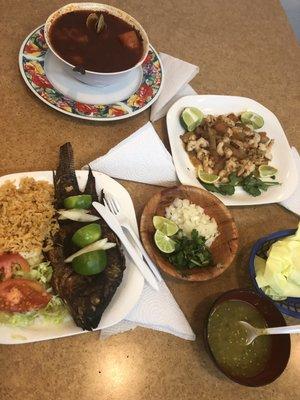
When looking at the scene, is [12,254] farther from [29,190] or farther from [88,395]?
[88,395]

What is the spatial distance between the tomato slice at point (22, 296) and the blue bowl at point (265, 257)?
573mm

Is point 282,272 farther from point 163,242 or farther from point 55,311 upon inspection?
point 55,311

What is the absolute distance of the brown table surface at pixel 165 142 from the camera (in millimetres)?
1016

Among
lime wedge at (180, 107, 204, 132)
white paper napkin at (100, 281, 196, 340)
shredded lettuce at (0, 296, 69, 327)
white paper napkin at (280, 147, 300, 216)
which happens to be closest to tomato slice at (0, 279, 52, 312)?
shredded lettuce at (0, 296, 69, 327)

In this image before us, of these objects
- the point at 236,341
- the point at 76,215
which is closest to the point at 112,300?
the point at 76,215

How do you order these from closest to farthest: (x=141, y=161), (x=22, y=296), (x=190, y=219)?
1. (x=22, y=296)
2. (x=190, y=219)
3. (x=141, y=161)

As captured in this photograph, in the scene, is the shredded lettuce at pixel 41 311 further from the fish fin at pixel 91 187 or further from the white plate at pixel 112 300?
the fish fin at pixel 91 187

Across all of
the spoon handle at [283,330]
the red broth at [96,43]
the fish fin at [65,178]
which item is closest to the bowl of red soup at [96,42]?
the red broth at [96,43]

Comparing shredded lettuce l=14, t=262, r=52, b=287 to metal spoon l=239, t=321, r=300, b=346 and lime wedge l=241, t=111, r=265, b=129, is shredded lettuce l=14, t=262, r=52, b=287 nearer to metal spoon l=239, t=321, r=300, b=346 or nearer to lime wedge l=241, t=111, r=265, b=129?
metal spoon l=239, t=321, r=300, b=346

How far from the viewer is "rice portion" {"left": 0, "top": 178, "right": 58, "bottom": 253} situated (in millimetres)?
1054

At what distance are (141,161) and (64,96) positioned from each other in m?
0.35

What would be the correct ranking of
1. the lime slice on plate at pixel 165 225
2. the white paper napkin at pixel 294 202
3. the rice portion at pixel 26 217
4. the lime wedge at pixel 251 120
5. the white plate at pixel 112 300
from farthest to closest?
the lime wedge at pixel 251 120, the white paper napkin at pixel 294 202, the lime slice on plate at pixel 165 225, the rice portion at pixel 26 217, the white plate at pixel 112 300

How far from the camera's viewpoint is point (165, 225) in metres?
1.17

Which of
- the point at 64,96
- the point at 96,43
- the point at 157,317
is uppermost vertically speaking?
the point at 96,43
